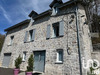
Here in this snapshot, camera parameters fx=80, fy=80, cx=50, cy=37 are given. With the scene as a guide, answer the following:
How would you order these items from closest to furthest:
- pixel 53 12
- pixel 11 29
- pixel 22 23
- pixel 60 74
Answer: pixel 60 74
pixel 53 12
pixel 22 23
pixel 11 29

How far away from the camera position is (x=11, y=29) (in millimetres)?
13891

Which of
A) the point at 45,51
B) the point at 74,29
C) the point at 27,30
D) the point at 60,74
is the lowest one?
the point at 60,74

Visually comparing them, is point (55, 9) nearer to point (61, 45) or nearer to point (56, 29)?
point (56, 29)

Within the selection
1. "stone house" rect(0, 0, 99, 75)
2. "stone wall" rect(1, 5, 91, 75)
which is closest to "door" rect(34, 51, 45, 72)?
"stone house" rect(0, 0, 99, 75)

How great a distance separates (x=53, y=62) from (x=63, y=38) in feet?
7.35

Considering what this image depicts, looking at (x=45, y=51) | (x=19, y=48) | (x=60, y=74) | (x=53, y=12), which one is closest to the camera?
(x=60, y=74)

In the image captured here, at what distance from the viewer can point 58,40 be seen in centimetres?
722

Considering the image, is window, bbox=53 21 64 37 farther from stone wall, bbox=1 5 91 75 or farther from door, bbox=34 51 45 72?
door, bbox=34 51 45 72

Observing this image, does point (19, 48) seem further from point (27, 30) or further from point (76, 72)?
point (76, 72)

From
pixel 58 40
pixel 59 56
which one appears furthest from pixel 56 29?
pixel 59 56

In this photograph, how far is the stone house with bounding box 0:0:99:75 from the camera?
6.11m

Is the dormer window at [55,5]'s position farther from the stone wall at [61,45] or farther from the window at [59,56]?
the window at [59,56]

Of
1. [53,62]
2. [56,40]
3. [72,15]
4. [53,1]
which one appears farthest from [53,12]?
[53,62]

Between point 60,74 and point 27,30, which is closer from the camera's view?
point 60,74
